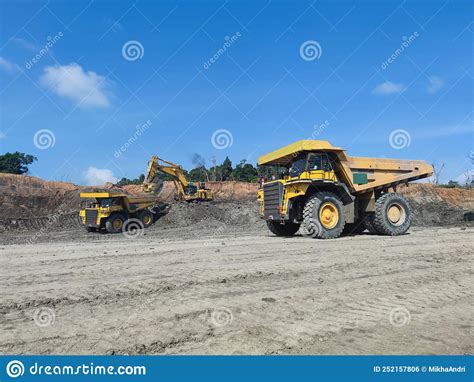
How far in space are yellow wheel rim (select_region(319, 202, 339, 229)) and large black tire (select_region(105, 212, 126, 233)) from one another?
13.1 metres

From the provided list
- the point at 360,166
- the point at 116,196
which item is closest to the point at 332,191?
the point at 360,166

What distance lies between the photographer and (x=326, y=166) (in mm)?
12680

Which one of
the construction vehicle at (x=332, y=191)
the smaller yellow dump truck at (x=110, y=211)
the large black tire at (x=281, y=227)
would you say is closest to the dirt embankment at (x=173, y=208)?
the smaller yellow dump truck at (x=110, y=211)

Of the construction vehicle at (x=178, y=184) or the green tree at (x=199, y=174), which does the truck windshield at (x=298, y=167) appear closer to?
the construction vehicle at (x=178, y=184)

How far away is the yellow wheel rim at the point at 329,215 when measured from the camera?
12.3m

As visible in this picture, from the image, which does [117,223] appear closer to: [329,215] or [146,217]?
[146,217]

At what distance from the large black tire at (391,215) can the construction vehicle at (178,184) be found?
15270 millimetres

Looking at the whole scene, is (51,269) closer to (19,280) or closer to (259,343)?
(19,280)

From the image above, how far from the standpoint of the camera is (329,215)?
41.0 feet

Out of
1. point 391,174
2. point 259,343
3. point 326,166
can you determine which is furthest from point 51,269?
point 391,174

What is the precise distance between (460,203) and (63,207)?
109 feet

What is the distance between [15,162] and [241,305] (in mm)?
49177

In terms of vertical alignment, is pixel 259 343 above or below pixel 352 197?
below
